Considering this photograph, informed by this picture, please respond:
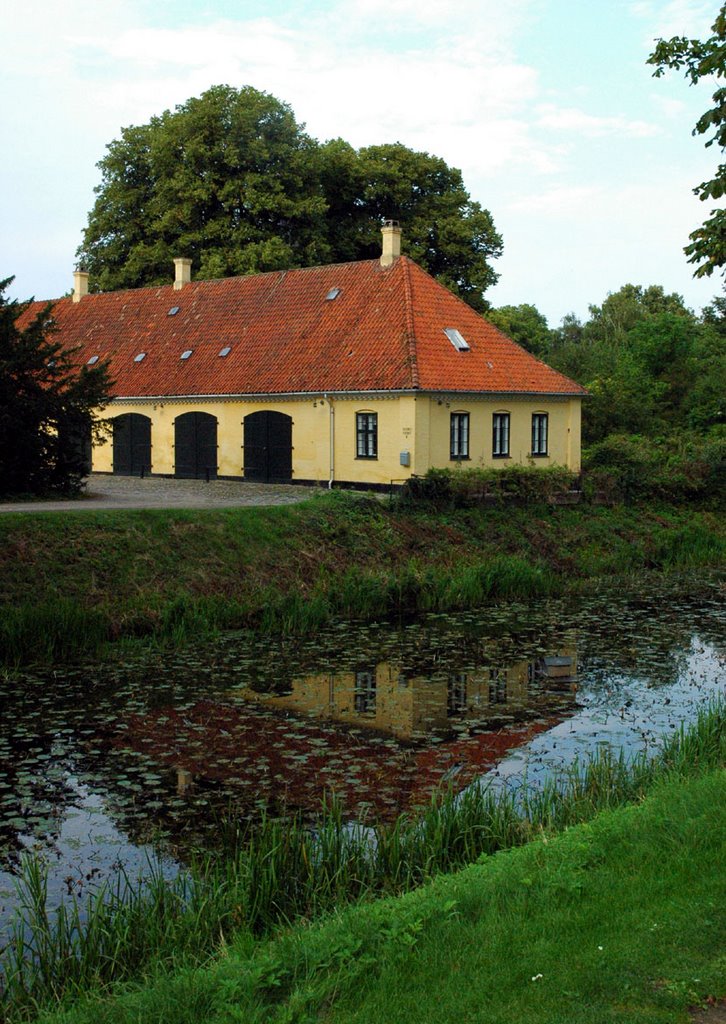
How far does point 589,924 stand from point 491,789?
13.3 feet

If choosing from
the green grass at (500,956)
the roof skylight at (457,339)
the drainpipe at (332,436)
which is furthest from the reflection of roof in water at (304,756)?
the roof skylight at (457,339)

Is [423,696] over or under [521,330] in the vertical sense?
under

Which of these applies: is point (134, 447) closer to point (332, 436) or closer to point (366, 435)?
point (332, 436)

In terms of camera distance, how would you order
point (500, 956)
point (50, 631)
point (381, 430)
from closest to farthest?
point (500, 956) < point (50, 631) < point (381, 430)

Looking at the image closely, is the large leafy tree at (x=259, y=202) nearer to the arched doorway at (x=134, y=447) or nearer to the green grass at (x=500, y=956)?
the arched doorway at (x=134, y=447)

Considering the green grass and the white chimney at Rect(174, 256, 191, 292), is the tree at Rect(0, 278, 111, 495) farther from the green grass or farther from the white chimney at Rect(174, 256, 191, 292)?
the green grass

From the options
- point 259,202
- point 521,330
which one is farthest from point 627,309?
point 259,202

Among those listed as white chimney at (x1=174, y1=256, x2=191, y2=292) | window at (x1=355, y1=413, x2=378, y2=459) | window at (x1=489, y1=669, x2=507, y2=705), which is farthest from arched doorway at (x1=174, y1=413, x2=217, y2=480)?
window at (x1=489, y1=669, x2=507, y2=705)

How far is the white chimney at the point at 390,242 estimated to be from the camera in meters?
31.0

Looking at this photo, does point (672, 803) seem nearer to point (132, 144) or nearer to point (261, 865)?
point (261, 865)

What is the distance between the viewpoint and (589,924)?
591 centimetres

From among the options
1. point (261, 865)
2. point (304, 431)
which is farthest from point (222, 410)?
point (261, 865)

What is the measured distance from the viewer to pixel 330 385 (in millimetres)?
28516

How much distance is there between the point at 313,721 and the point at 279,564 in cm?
759
